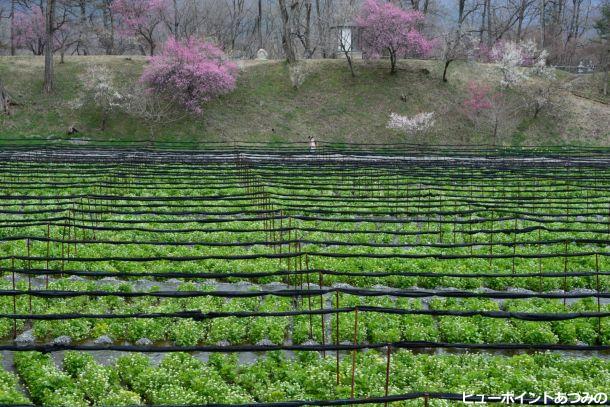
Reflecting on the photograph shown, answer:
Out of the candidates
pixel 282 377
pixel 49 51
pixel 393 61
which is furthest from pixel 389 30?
pixel 282 377

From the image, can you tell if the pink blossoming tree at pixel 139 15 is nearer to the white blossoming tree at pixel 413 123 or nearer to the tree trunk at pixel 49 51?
the tree trunk at pixel 49 51

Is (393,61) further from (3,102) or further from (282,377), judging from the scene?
(282,377)

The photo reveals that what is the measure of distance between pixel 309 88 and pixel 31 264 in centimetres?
3985

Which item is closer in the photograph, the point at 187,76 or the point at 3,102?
the point at 3,102

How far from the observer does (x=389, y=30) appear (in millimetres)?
52125

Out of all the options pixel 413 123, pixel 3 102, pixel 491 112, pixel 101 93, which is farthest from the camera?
pixel 491 112

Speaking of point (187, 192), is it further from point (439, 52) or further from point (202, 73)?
point (439, 52)

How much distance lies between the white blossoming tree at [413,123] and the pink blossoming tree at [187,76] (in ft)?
45.3

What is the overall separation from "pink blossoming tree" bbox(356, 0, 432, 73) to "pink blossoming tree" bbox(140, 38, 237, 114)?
12842 mm

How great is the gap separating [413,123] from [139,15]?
29.8 m

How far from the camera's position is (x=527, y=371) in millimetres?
10188

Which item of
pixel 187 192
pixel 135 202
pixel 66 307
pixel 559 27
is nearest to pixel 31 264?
pixel 66 307

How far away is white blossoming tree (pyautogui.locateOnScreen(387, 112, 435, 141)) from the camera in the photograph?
154 ft

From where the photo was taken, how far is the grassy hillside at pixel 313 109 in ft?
154
